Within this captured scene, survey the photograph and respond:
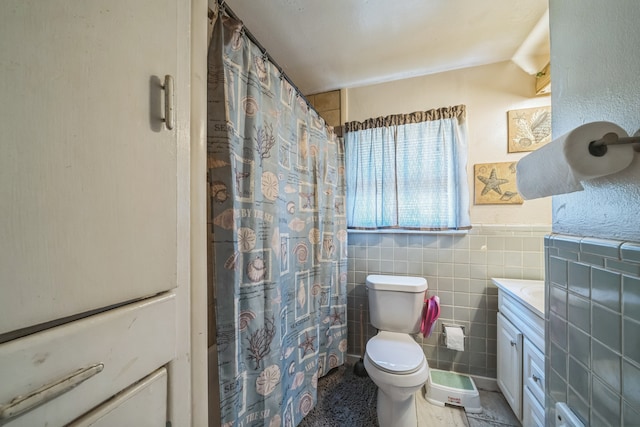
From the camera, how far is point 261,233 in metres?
1.00

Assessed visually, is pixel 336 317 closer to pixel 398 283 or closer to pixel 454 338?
pixel 398 283

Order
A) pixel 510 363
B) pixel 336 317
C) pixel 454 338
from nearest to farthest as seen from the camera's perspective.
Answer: pixel 510 363 → pixel 454 338 → pixel 336 317

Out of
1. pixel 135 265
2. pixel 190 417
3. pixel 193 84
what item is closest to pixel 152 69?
pixel 193 84

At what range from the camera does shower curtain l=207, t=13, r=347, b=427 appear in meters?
0.86

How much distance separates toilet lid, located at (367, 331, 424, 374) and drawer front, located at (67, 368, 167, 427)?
114cm

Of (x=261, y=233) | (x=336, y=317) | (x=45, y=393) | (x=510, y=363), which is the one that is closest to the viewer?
(x=45, y=393)

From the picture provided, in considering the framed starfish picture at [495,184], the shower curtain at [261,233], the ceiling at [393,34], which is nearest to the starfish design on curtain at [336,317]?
the shower curtain at [261,233]

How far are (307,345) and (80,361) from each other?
49.2 inches

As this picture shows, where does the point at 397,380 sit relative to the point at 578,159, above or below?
below

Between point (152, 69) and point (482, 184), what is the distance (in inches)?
78.2

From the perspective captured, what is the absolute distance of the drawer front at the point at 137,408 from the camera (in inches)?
13.5

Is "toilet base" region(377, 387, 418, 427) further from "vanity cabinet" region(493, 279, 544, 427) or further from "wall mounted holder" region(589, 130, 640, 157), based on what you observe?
"wall mounted holder" region(589, 130, 640, 157)

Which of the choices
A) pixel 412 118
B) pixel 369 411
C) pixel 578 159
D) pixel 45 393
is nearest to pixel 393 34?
pixel 412 118

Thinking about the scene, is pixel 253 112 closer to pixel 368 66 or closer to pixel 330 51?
pixel 330 51
